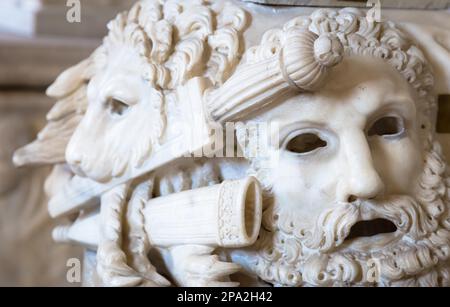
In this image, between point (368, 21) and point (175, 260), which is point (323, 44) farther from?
point (175, 260)

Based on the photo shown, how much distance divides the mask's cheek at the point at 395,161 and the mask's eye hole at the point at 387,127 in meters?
0.02

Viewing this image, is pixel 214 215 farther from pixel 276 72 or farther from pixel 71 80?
pixel 71 80

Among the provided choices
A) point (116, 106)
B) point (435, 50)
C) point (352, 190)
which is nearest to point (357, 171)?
point (352, 190)

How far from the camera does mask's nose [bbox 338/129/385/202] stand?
102cm

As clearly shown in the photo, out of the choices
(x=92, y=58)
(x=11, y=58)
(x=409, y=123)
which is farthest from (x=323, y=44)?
(x=11, y=58)

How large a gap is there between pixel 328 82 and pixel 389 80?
9cm

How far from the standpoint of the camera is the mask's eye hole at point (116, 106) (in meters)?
1.24

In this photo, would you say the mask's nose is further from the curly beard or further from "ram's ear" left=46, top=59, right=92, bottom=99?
"ram's ear" left=46, top=59, right=92, bottom=99

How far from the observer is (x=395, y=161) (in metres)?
1.08

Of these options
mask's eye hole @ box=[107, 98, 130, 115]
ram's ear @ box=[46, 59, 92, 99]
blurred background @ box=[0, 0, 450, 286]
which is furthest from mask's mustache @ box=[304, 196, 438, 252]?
blurred background @ box=[0, 0, 450, 286]

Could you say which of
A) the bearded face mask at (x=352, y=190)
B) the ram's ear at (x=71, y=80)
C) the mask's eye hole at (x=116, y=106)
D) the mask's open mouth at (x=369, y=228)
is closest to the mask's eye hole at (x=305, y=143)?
the bearded face mask at (x=352, y=190)

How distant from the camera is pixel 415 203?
42.6 inches

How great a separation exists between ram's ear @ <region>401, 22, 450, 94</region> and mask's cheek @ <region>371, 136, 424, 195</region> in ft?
0.41
